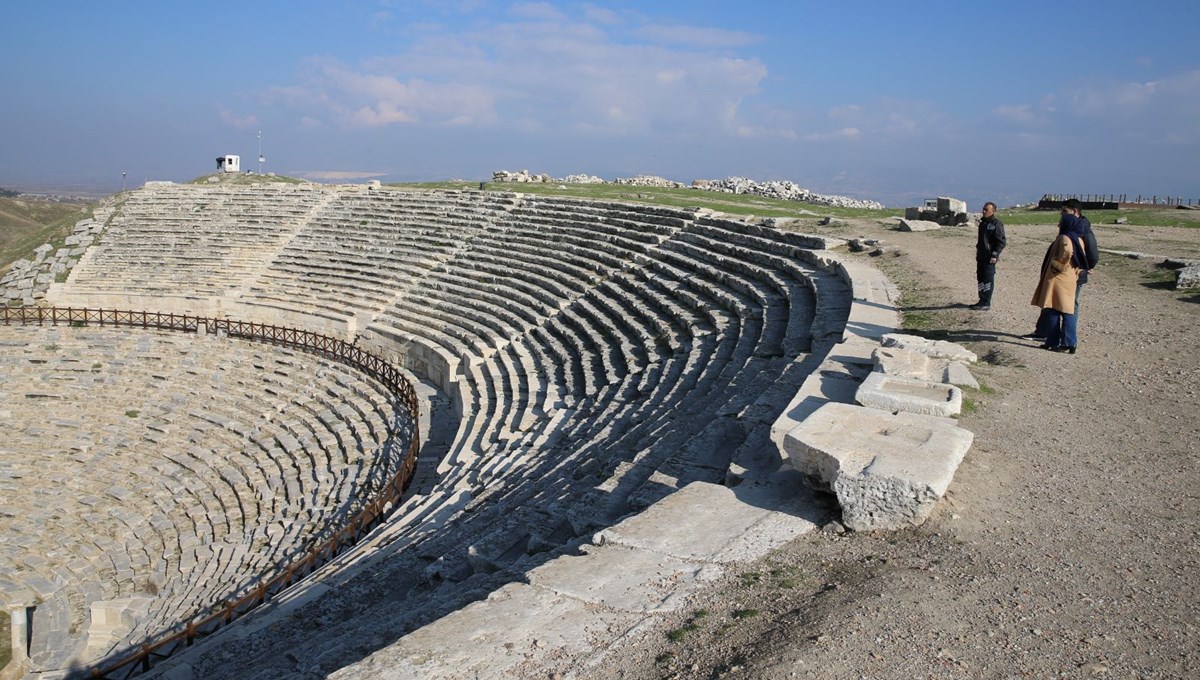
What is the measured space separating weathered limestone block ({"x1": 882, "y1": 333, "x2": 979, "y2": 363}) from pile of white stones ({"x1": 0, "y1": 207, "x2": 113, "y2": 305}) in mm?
23197

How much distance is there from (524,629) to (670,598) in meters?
0.72

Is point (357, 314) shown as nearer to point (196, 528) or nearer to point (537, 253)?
point (537, 253)

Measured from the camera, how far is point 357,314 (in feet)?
64.0

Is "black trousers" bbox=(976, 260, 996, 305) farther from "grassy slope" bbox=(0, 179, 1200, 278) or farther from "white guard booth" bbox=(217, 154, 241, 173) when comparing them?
"white guard booth" bbox=(217, 154, 241, 173)

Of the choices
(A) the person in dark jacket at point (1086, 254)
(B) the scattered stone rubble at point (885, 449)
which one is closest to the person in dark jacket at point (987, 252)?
(A) the person in dark jacket at point (1086, 254)

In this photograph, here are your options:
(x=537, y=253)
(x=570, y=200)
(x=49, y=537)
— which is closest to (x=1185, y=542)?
(x=49, y=537)

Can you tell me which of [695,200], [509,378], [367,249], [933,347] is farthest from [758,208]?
[933,347]

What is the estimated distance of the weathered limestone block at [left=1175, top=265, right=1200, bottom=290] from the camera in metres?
10.6

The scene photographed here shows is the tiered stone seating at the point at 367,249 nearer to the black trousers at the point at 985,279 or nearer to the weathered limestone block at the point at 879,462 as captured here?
the black trousers at the point at 985,279

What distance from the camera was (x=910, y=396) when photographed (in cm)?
611

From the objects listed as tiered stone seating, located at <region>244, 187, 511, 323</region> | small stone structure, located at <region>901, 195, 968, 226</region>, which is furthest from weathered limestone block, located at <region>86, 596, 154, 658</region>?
small stone structure, located at <region>901, 195, 968, 226</region>

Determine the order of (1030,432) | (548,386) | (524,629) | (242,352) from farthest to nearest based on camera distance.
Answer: (242,352)
(548,386)
(1030,432)
(524,629)

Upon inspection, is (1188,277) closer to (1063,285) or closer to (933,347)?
(1063,285)

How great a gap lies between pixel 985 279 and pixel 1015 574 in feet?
21.9
